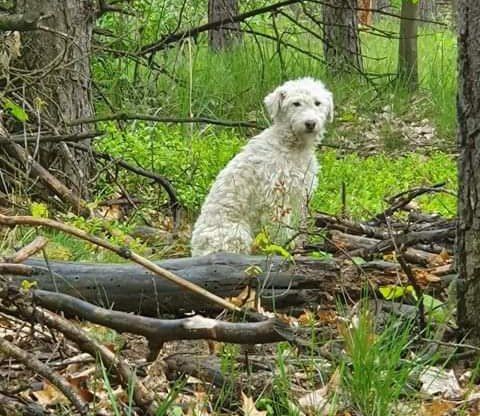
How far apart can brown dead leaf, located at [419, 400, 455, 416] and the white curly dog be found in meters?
3.69

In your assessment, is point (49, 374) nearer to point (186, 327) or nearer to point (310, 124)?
point (186, 327)

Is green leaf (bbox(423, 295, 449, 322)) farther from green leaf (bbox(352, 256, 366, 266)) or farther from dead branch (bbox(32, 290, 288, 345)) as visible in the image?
dead branch (bbox(32, 290, 288, 345))

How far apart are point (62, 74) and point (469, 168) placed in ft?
14.0

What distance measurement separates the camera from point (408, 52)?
43.9ft

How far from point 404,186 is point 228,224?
8.35 ft

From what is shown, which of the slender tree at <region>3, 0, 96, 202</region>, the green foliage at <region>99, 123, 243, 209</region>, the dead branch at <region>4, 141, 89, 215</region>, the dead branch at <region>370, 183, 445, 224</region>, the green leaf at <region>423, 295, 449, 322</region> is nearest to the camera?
the green leaf at <region>423, 295, 449, 322</region>

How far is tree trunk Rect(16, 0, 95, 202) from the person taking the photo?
734 cm

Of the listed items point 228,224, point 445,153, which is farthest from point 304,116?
point 445,153

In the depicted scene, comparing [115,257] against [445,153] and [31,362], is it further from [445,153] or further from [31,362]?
[445,153]

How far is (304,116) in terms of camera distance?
26.1 feet

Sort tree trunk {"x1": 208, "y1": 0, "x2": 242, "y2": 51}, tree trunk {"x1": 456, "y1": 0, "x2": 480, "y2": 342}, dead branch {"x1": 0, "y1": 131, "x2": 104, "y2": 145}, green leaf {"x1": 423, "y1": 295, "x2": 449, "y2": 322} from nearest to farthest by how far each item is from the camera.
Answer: tree trunk {"x1": 456, "y1": 0, "x2": 480, "y2": 342}, green leaf {"x1": 423, "y1": 295, "x2": 449, "y2": 322}, dead branch {"x1": 0, "y1": 131, "x2": 104, "y2": 145}, tree trunk {"x1": 208, "y1": 0, "x2": 242, "y2": 51}

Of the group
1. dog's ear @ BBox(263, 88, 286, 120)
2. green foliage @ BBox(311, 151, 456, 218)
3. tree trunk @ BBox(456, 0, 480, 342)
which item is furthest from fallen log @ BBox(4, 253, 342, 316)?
dog's ear @ BBox(263, 88, 286, 120)

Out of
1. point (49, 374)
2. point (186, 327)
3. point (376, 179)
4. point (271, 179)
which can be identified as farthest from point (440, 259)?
point (376, 179)

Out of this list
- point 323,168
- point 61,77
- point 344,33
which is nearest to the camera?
point 61,77
